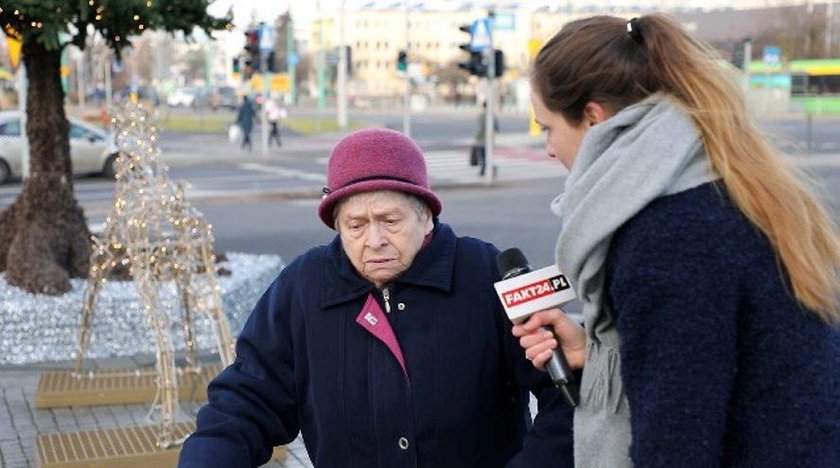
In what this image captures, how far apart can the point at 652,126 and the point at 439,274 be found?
2.54ft

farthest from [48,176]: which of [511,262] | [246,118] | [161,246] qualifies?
[246,118]

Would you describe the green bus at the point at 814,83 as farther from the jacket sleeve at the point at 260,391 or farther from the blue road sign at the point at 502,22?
the jacket sleeve at the point at 260,391

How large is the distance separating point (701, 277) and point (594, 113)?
0.35m

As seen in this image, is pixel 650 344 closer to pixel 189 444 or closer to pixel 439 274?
pixel 439 274

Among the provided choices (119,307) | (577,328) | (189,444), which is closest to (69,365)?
(119,307)

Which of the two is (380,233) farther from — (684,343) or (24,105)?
(24,105)

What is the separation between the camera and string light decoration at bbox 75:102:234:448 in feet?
20.2

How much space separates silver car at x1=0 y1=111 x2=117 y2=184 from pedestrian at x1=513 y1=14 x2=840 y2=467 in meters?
24.0

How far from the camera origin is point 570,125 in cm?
209

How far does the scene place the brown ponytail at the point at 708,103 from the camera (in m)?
1.88

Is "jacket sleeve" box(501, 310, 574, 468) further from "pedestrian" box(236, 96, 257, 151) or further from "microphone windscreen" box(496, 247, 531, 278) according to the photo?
"pedestrian" box(236, 96, 257, 151)

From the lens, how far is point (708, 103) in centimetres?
197

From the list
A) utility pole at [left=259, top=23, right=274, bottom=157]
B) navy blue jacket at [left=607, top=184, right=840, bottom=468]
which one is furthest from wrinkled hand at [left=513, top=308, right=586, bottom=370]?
utility pole at [left=259, top=23, right=274, bottom=157]

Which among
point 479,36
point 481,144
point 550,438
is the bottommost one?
point 481,144
